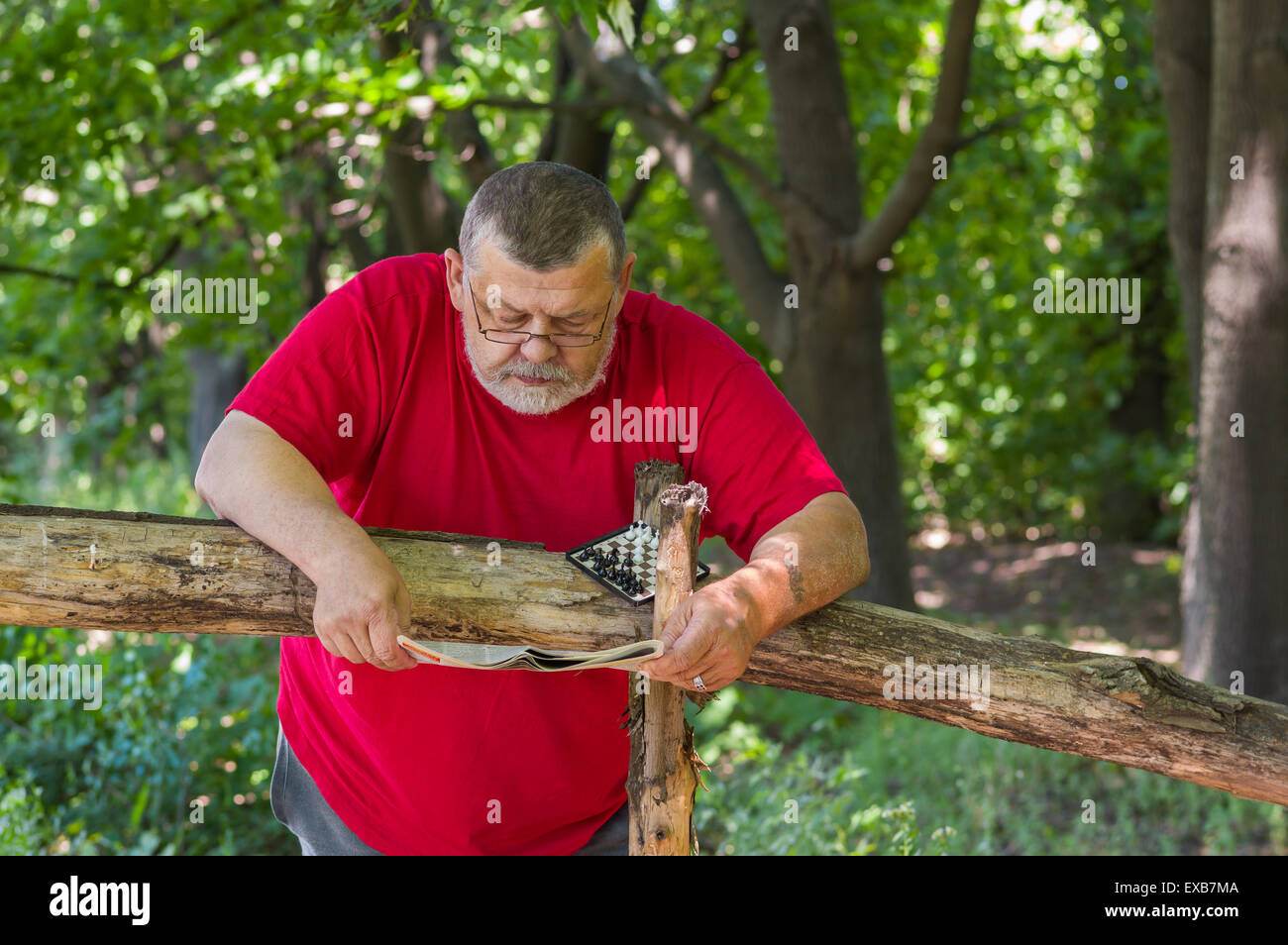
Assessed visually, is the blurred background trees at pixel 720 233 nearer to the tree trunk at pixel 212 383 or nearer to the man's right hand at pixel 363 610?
the tree trunk at pixel 212 383

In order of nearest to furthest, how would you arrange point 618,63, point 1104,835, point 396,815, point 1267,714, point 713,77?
1. point 1267,714
2. point 396,815
3. point 1104,835
4. point 618,63
5. point 713,77

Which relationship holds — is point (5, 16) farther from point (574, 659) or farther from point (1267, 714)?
point (1267, 714)

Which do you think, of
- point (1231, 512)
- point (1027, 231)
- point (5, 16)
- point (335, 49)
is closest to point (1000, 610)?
point (1027, 231)

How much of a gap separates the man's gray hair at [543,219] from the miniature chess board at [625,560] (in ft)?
1.91

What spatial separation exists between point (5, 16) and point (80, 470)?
751 centimetres

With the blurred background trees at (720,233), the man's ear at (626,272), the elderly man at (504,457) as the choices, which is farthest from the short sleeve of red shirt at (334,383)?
the blurred background trees at (720,233)

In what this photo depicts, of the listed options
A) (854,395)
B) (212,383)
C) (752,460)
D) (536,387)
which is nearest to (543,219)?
(536,387)

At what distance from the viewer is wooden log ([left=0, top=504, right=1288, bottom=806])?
98.2 inches

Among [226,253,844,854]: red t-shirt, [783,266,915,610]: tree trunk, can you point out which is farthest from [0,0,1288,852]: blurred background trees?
[226,253,844,854]: red t-shirt

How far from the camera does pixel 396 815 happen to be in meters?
2.72

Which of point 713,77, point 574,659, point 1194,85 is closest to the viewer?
point 574,659

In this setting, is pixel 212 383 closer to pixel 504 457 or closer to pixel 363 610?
pixel 504 457

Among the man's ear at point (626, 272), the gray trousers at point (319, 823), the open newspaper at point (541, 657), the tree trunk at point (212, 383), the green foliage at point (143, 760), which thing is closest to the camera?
the open newspaper at point (541, 657)

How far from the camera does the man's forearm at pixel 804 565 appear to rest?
2346 millimetres
